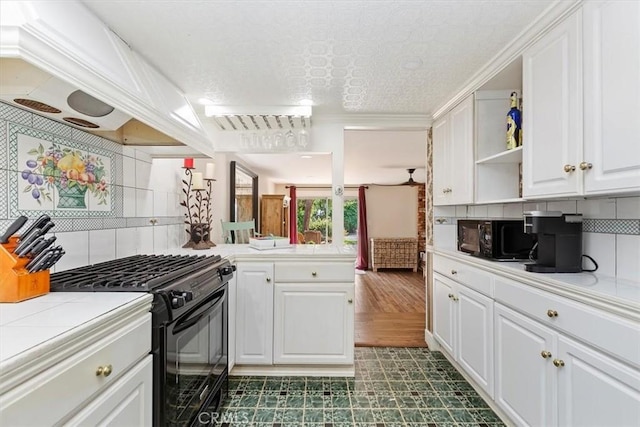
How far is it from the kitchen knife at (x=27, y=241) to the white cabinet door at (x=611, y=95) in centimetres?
208

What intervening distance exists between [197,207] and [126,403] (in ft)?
6.43

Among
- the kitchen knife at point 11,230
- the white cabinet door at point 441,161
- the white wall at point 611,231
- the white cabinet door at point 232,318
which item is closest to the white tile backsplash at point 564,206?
the white wall at point 611,231

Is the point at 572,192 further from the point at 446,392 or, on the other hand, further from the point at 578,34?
the point at 446,392

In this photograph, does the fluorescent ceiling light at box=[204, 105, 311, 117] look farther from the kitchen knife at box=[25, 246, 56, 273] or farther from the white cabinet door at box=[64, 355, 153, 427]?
the white cabinet door at box=[64, 355, 153, 427]

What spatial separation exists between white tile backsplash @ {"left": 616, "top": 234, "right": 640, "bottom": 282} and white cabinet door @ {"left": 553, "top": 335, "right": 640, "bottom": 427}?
447 mm

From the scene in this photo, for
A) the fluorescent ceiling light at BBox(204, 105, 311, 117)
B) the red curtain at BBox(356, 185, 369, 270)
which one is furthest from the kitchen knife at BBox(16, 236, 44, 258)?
the red curtain at BBox(356, 185, 369, 270)

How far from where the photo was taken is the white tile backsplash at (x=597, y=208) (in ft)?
4.89

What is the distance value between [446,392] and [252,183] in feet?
13.1

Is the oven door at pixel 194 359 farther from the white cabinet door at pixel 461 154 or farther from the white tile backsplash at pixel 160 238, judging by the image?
the white cabinet door at pixel 461 154

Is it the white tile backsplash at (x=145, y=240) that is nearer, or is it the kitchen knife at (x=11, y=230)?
the kitchen knife at (x=11, y=230)

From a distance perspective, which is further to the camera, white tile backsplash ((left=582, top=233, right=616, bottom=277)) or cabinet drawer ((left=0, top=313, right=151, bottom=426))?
white tile backsplash ((left=582, top=233, right=616, bottom=277))

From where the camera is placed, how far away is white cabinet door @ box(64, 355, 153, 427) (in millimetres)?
856

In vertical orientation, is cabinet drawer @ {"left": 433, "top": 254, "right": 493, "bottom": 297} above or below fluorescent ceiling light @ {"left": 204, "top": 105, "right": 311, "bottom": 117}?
below

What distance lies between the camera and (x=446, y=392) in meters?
2.11
